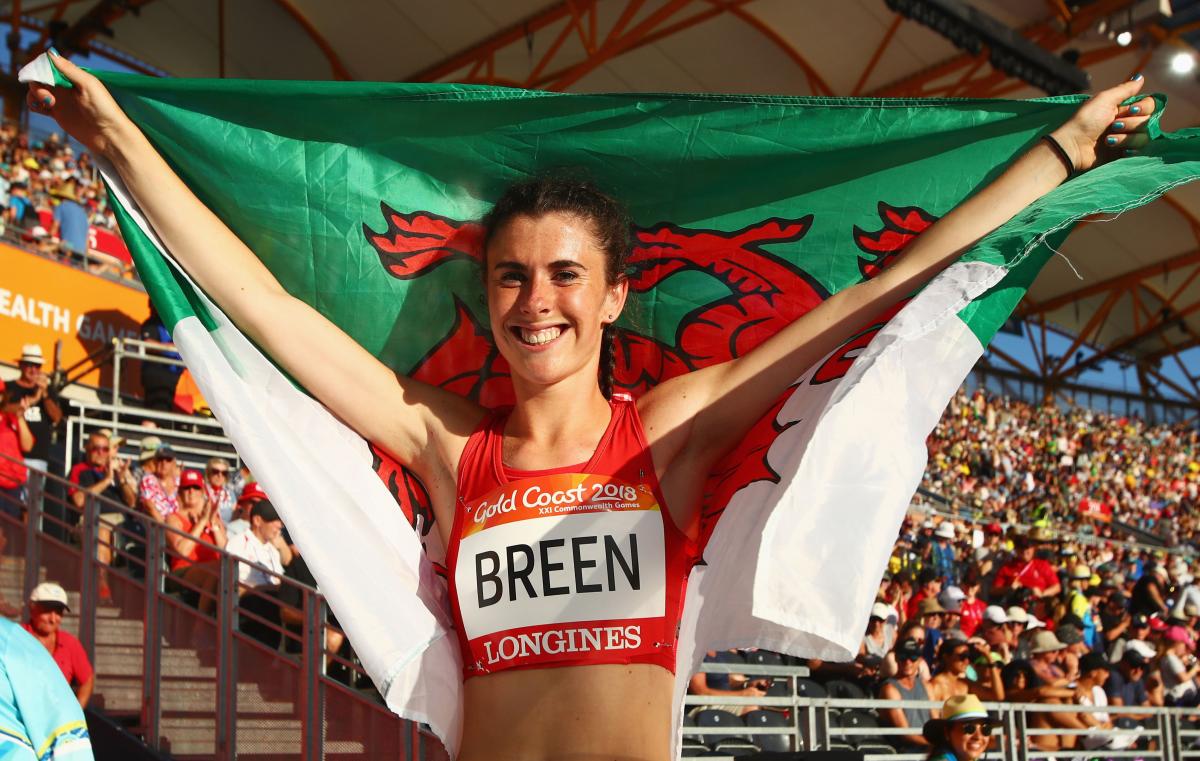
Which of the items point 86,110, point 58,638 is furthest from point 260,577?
point 86,110

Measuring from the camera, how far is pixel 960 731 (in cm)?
532

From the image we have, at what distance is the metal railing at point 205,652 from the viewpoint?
5395mm

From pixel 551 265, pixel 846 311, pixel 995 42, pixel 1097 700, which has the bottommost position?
pixel 1097 700

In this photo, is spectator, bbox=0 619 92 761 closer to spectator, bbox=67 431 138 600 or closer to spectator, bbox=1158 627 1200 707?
spectator, bbox=67 431 138 600

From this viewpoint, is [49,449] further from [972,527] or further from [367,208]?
[972,527]

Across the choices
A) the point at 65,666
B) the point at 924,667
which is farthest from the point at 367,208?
the point at 924,667

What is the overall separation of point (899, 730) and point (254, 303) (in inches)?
182

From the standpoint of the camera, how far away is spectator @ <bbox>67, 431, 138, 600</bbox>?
646 cm

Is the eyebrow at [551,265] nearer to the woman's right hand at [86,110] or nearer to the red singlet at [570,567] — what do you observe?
the red singlet at [570,567]

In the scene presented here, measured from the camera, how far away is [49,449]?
26.7 feet

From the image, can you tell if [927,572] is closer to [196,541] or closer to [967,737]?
[967,737]

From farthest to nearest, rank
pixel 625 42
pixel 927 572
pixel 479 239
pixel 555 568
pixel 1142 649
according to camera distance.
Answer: pixel 625 42, pixel 927 572, pixel 1142 649, pixel 479 239, pixel 555 568

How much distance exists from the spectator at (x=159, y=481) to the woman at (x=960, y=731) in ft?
15.1

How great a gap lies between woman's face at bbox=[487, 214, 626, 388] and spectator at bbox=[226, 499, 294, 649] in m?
3.39
